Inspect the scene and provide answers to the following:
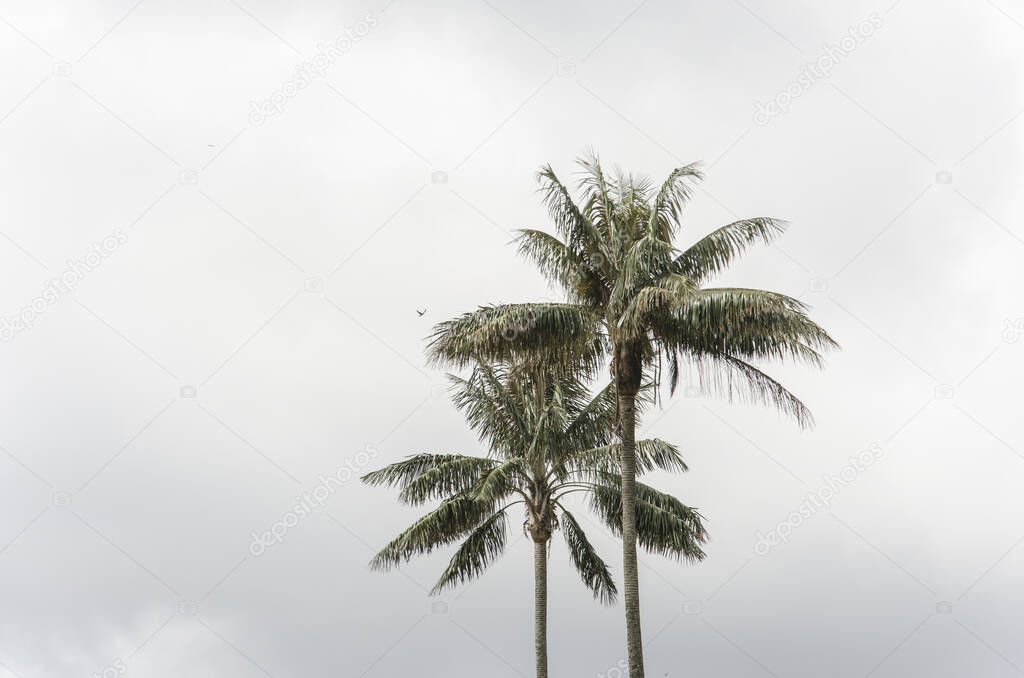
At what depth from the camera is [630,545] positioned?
23906 millimetres

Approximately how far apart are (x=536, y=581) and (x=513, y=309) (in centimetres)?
1003

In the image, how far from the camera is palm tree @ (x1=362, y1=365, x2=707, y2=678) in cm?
2998

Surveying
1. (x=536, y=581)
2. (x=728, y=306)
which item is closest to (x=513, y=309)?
(x=728, y=306)

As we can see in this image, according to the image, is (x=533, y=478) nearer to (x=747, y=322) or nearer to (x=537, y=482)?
(x=537, y=482)

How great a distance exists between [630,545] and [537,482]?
7548mm

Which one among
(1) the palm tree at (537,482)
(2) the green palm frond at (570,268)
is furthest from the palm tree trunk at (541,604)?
(2) the green palm frond at (570,268)

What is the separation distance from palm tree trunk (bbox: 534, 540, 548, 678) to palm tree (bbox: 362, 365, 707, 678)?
0.09 feet

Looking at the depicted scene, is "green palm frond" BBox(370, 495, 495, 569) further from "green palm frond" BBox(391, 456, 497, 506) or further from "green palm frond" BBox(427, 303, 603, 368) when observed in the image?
"green palm frond" BBox(427, 303, 603, 368)

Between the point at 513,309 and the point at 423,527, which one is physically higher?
the point at 513,309

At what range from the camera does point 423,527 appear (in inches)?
1222

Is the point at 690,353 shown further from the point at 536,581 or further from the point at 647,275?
the point at 536,581

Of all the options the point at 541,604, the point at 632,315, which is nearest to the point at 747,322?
the point at 632,315

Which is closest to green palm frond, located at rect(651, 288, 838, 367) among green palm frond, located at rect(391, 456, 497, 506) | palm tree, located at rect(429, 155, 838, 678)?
palm tree, located at rect(429, 155, 838, 678)

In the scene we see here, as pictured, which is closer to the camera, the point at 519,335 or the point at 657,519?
the point at 519,335
